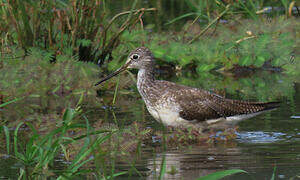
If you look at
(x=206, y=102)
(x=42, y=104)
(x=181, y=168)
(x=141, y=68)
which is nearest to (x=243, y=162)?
(x=181, y=168)

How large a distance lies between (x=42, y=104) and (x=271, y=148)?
431cm

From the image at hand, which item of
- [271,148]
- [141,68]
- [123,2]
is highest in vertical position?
[123,2]

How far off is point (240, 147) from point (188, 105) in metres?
1.26

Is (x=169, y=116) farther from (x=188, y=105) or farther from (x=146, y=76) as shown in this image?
(x=146, y=76)

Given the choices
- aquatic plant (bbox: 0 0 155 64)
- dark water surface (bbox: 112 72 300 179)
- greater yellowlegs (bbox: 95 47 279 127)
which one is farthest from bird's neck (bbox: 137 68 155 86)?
aquatic plant (bbox: 0 0 155 64)

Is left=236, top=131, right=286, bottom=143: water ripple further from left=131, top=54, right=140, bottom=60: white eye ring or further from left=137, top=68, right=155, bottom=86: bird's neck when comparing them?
left=131, top=54, right=140, bottom=60: white eye ring

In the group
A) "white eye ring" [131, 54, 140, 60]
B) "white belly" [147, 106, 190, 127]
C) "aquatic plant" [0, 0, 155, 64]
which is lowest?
"white belly" [147, 106, 190, 127]

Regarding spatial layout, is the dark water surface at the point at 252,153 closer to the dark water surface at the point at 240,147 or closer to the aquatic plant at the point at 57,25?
the dark water surface at the point at 240,147

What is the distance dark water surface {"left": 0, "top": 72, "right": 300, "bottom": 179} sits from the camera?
596 cm

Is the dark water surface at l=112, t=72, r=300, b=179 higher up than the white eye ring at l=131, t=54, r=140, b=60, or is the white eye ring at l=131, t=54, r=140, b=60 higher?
the white eye ring at l=131, t=54, r=140, b=60

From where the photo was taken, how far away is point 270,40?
1278 cm

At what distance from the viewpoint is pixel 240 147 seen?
7055mm

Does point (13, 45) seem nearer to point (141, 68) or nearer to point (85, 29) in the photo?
point (85, 29)

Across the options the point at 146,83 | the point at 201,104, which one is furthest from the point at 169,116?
the point at 146,83
